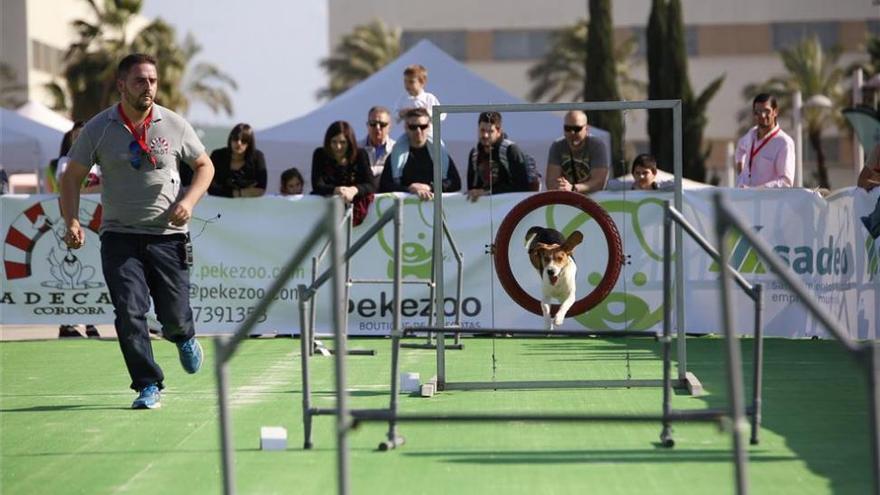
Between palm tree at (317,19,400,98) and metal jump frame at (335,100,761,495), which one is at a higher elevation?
palm tree at (317,19,400,98)

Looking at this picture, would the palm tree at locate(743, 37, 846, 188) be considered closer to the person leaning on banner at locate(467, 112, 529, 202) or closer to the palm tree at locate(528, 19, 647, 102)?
the palm tree at locate(528, 19, 647, 102)

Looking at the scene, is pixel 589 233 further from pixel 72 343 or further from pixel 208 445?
pixel 72 343

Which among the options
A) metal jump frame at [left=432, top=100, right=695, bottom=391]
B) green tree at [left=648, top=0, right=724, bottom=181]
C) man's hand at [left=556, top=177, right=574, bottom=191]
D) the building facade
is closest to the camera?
metal jump frame at [left=432, top=100, right=695, bottom=391]

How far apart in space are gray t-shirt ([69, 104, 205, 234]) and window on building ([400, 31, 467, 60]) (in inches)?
2954

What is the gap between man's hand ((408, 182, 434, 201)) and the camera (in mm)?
15578

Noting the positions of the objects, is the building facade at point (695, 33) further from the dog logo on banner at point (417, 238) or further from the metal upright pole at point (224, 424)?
the metal upright pole at point (224, 424)

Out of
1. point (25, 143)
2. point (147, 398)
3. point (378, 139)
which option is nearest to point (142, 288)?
point (147, 398)

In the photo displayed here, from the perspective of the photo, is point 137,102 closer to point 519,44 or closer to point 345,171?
point 345,171

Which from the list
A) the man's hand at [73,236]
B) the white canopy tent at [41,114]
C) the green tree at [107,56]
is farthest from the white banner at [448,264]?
the green tree at [107,56]

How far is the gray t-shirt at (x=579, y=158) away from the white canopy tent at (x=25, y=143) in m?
16.4

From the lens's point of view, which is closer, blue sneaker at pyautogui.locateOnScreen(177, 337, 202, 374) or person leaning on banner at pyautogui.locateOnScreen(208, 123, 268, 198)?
blue sneaker at pyautogui.locateOnScreen(177, 337, 202, 374)

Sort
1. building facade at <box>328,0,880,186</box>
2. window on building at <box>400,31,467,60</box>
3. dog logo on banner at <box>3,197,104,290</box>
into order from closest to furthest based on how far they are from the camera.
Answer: dog logo on banner at <box>3,197,104,290</box>
building facade at <box>328,0,880,186</box>
window on building at <box>400,31,467,60</box>

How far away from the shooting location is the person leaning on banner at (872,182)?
14.0m

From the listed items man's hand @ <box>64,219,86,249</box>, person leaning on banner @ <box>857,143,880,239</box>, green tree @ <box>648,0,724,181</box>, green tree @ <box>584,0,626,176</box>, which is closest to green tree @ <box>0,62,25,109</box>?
green tree @ <box>584,0,626,176</box>
